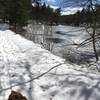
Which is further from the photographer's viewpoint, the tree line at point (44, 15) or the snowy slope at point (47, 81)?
the tree line at point (44, 15)

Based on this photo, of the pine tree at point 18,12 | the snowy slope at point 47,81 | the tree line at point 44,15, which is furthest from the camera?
the tree line at point 44,15

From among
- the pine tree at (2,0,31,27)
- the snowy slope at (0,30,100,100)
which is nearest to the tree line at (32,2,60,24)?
the pine tree at (2,0,31,27)

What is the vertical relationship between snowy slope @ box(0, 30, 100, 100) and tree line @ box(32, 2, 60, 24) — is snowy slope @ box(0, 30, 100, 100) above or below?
below

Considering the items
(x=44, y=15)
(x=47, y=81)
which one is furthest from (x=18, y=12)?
(x=47, y=81)

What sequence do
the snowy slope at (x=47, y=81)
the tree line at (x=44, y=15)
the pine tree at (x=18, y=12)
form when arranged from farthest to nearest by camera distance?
the tree line at (x=44, y=15) → the pine tree at (x=18, y=12) → the snowy slope at (x=47, y=81)

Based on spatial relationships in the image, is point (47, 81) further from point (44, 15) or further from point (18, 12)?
point (44, 15)

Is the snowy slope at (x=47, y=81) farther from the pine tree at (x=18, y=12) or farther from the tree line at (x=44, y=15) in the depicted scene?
the pine tree at (x=18, y=12)

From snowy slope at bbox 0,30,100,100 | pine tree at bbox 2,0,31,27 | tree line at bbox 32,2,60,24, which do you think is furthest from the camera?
tree line at bbox 32,2,60,24

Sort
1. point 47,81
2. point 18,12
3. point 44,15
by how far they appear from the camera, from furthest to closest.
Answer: point 44,15 < point 18,12 < point 47,81

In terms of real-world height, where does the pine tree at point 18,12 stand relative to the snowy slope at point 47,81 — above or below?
above

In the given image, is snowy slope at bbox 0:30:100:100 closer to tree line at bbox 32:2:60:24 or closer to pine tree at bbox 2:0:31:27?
tree line at bbox 32:2:60:24

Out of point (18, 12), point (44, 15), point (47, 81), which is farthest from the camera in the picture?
point (44, 15)

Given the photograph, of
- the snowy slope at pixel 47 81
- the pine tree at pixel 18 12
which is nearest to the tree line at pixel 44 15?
the pine tree at pixel 18 12

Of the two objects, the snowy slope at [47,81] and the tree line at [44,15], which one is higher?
the tree line at [44,15]
